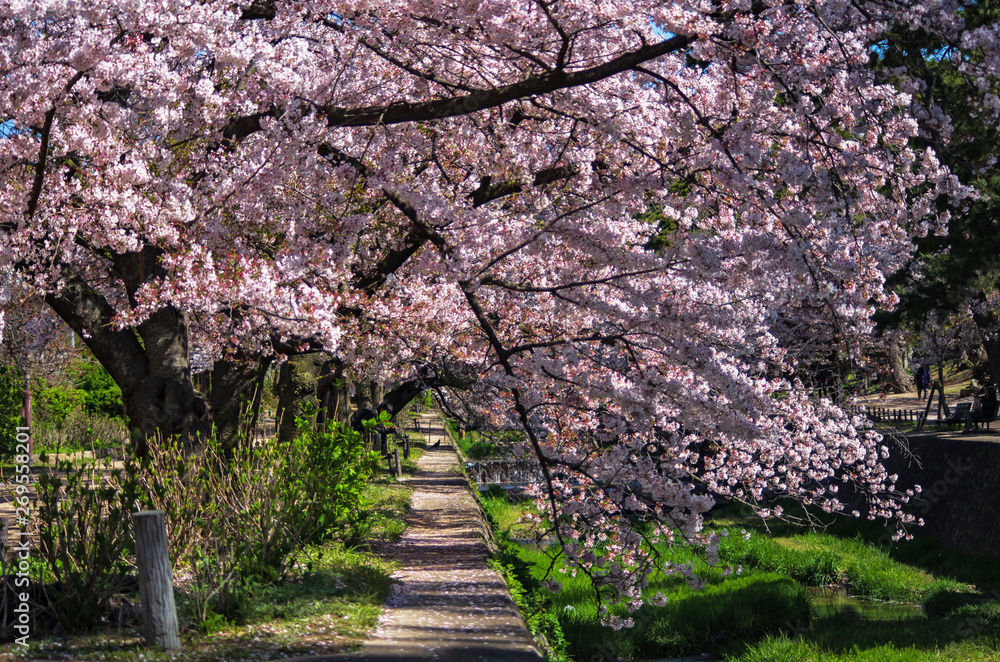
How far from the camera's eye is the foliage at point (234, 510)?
651cm

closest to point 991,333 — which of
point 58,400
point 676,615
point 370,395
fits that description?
point 676,615

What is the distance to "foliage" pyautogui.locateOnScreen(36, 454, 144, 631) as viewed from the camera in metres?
5.83

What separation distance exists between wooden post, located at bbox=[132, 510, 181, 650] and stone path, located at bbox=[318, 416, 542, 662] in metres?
1.16

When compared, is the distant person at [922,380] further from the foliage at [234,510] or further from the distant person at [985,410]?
the foliage at [234,510]

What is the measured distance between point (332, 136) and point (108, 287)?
4330 mm

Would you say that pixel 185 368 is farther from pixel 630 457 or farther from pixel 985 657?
pixel 985 657

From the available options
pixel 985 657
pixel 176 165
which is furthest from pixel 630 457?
pixel 985 657

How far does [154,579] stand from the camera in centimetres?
538

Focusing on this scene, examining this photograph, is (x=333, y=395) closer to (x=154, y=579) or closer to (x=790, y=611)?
(x=790, y=611)

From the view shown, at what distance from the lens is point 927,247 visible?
43.7 ft

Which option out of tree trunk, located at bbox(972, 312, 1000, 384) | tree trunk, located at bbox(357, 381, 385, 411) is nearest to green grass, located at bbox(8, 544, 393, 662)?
tree trunk, located at bbox(972, 312, 1000, 384)

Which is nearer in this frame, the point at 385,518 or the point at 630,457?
the point at 630,457

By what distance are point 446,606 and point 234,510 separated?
2.06 m

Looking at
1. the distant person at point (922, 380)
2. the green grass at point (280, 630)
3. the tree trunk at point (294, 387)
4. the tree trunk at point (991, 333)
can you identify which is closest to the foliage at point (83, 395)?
the tree trunk at point (294, 387)
